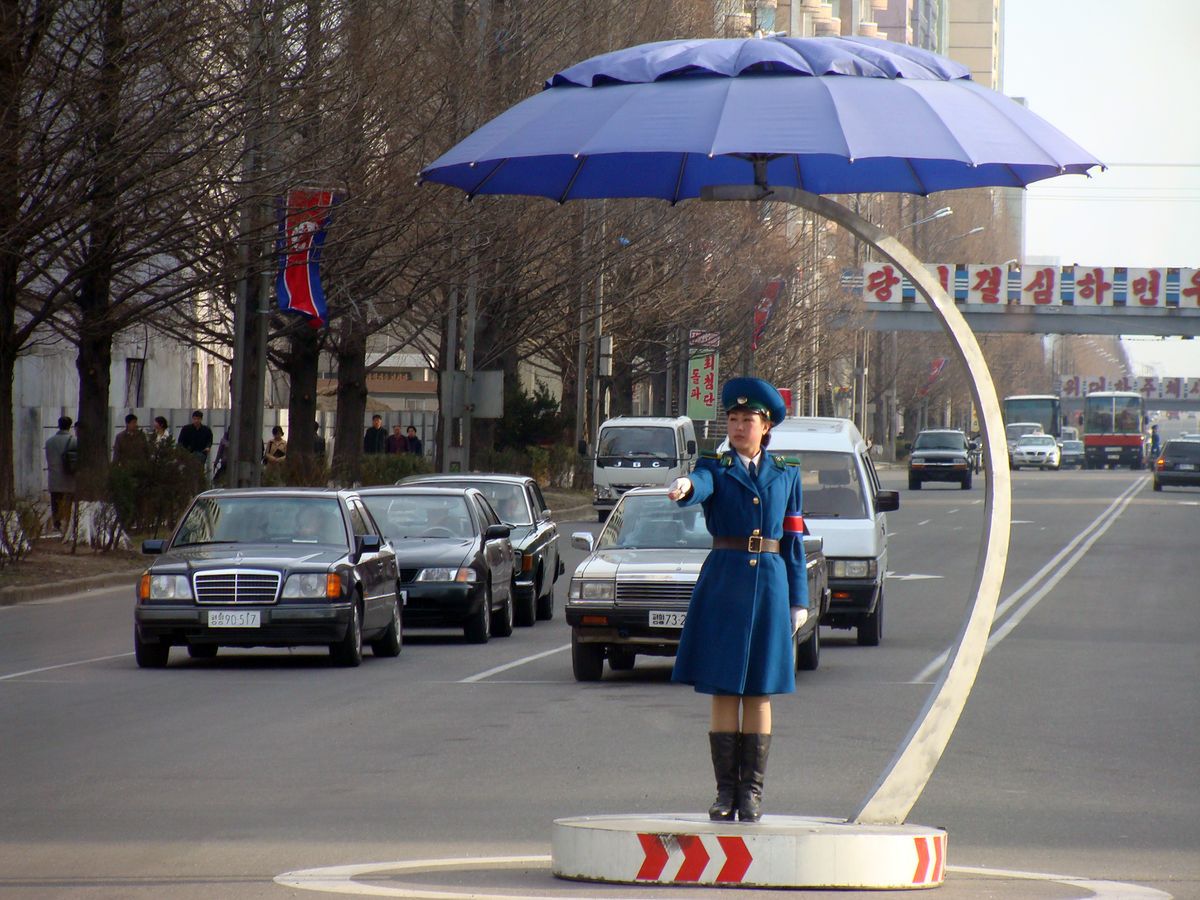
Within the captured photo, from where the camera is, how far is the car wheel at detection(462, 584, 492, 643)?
60.0ft

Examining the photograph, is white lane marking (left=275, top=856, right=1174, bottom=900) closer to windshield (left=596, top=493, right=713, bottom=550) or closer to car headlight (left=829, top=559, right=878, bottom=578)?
windshield (left=596, top=493, right=713, bottom=550)

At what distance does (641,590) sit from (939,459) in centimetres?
5222

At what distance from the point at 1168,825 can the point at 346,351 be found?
30.7 meters

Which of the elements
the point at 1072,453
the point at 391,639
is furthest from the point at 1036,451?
the point at 391,639

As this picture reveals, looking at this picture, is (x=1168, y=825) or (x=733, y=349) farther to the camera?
(x=733, y=349)

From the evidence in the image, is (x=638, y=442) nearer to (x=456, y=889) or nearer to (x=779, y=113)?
(x=779, y=113)

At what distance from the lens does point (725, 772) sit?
7.58 m

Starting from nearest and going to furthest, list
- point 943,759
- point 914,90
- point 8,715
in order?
point 914,90 < point 943,759 < point 8,715

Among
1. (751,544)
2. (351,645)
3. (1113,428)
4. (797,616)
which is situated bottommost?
(351,645)

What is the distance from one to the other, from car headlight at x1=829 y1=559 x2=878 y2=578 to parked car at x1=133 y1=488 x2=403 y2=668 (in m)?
3.85

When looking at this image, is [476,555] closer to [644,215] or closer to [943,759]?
[943,759]

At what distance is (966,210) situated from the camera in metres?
119

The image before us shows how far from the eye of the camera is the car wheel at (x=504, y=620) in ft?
63.5

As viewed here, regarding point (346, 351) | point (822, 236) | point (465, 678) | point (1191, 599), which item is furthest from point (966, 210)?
point (465, 678)
